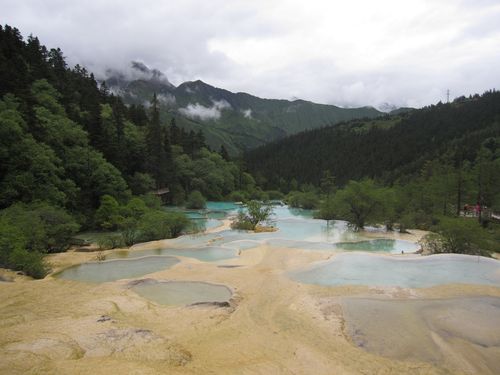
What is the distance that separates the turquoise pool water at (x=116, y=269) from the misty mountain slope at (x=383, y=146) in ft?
279

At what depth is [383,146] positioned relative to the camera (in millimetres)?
142375

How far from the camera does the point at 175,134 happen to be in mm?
86188

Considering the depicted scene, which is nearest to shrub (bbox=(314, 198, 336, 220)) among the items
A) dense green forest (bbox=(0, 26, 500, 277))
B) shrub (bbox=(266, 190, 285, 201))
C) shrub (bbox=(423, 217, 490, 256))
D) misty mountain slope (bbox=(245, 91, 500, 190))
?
dense green forest (bbox=(0, 26, 500, 277))

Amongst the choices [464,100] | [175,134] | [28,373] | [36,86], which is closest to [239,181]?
[175,134]

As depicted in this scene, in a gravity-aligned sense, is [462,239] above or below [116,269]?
above

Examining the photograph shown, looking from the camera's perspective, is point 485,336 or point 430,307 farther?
point 430,307

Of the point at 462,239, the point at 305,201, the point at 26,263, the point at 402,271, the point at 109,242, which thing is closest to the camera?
the point at 26,263

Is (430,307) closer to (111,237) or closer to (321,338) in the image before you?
(321,338)

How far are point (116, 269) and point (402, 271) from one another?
16.9 m

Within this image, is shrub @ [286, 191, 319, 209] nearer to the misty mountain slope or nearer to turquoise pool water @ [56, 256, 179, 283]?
the misty mountain slope

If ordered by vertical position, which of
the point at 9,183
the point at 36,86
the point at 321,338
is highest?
the point at 36,86

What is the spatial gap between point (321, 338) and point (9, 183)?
3082cm

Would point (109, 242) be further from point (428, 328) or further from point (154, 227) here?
point (428, 328)

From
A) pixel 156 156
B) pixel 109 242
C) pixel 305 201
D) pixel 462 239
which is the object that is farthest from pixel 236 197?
pixel 462 239
